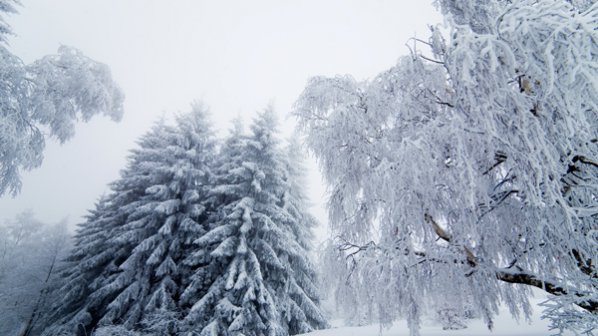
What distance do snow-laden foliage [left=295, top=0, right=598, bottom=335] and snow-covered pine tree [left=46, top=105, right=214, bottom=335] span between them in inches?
336

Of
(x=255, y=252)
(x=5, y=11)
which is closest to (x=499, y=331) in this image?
(x=255, y=252)

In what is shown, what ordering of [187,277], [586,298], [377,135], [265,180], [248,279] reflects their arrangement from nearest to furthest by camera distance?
1. [586,298]
2. [377,135]
3. [248,279]
4. [187,277]
5. [265,180]

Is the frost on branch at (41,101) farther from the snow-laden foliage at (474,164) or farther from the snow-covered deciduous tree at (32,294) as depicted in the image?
the snow-covered deciduous tree at (32,294)

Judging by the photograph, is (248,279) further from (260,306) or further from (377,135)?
(377,135)

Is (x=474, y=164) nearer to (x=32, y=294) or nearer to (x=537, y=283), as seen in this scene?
(x=537, y=283)

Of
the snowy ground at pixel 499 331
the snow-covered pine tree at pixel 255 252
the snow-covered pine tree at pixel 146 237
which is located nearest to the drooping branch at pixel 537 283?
the snowy ground at pixel 499 331

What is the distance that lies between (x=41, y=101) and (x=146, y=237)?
23.3 ft

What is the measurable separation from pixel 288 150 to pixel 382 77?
11.9 m

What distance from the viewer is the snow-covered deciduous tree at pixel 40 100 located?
767 centimetres

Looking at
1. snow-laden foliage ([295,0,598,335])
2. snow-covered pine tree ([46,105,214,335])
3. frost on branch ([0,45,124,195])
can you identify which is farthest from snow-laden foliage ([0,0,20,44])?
snow-laden foliage ([295,0,598,335])

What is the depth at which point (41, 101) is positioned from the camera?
8.52 meters

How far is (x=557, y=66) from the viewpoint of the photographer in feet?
9.78

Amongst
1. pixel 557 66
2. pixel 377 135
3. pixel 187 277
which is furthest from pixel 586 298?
pixel 187 277

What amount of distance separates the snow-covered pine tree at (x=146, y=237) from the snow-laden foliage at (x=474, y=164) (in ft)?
28.0
